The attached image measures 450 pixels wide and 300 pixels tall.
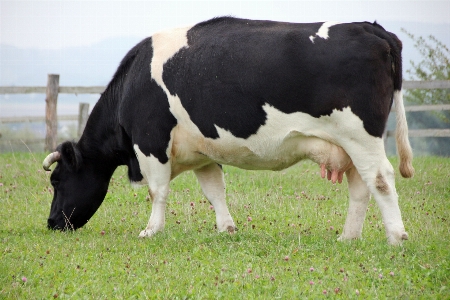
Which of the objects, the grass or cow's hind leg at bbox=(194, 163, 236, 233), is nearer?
the grass

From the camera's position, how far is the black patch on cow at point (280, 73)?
20.5ft

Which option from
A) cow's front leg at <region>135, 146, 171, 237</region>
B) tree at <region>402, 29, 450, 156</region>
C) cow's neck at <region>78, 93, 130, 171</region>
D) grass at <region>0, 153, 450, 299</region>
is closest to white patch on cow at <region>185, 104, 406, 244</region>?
grass at <region>0, 153, 450, 299</region>

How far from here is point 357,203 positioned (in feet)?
23.0

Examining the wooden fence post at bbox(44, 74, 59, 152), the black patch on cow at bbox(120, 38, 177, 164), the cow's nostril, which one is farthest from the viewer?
the wooden fence post at bbox(44, 74, 59, 152)

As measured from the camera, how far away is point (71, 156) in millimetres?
8359

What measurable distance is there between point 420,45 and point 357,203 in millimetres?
18998

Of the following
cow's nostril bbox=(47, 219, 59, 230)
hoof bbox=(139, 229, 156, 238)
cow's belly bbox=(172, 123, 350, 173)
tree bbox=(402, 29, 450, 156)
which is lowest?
tree bbox=(402, 29, 450, 156)

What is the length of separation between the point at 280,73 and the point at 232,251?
6.01ft

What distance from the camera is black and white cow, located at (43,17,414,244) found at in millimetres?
6301

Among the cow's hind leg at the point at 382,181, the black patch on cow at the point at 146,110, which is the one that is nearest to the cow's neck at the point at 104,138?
the black patch on cow at the point at 146,110

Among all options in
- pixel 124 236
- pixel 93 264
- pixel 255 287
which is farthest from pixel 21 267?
pixel 255 287

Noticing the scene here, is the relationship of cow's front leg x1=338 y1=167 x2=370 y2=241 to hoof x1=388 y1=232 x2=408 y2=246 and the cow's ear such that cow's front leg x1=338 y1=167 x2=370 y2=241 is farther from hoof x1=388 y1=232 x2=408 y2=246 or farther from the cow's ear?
the cow's ear

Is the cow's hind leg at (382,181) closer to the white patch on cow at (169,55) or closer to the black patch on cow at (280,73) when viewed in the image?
the black patch on cow at (280,73)

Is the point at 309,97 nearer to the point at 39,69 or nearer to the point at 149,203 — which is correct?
the point at 149,203
